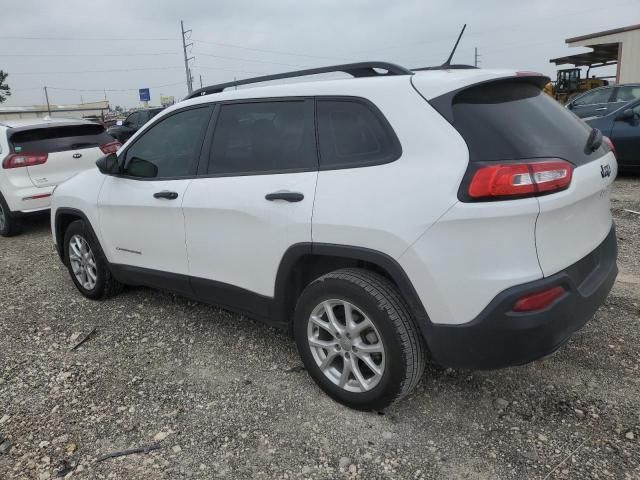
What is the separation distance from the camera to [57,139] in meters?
7.04

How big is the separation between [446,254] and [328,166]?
2.61 feet

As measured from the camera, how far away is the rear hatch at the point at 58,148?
267 inches

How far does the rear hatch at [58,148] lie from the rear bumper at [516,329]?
622 cm

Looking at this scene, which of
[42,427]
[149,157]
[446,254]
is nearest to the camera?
[446,254]

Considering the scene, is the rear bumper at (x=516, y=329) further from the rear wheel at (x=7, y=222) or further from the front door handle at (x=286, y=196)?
the rear wheel at (x=7, y=222)

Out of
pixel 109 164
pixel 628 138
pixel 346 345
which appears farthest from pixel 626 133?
pixel 109 164

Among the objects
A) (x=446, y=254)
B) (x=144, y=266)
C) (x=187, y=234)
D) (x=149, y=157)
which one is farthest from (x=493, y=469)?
(x=149, y=157)

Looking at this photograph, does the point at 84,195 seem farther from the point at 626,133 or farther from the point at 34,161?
the point at 626,133

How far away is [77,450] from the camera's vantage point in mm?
2602

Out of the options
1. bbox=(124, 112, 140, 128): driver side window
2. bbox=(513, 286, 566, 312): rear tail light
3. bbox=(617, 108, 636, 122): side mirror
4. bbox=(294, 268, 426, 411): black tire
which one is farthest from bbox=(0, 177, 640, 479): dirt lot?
bbox=(124, 112, 140, 128): driver side window

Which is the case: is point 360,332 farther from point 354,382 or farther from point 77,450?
point 77,450

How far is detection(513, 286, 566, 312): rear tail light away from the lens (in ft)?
7.13

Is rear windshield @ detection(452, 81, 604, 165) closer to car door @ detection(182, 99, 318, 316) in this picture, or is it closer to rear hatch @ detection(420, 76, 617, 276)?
rear hatch @ detection(420, 76, 617, 276)

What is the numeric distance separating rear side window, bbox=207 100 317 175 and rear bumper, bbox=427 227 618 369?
1.12 metres
